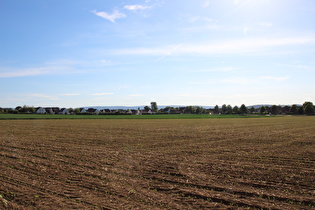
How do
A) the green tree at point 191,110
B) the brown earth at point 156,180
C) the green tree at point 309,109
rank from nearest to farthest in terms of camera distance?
the brown earth at point 156,180, the green tree at point 309,109, the green tree at point 191,110

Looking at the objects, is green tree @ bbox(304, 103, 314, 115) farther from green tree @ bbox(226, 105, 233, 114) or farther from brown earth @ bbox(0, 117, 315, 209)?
brown earth @ bbox(0, 117, 315, 209)

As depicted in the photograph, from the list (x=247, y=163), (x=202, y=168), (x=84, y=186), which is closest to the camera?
(x=84, y=186)

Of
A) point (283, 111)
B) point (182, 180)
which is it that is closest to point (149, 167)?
point (182, 180)

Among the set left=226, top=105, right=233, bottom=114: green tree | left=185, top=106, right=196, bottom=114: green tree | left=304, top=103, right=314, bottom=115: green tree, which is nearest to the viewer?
left=304, top=103, right=314, bottom=115: green tree

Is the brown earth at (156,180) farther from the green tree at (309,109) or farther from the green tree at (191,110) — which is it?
the green tree at (191,110)

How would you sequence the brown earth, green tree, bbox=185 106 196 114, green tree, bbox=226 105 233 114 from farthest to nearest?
green tree, bbox=185 106 196 114 < green tree, bbox=226 105 233 114 < the brown earth

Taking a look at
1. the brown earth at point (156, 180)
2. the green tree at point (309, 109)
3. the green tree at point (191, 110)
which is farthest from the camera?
the green tree at point (191, 110)

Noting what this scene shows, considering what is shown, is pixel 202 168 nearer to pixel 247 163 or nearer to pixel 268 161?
pixel 247 163

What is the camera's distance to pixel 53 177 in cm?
923

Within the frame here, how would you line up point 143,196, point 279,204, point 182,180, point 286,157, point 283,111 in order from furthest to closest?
point 283,111
point 286,157
point 182,180
point 143,196
point 279,204

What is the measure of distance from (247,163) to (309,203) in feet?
15.3

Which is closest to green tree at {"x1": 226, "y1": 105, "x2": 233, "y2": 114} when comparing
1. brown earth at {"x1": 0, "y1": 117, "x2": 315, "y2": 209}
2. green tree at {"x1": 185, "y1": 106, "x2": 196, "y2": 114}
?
green tree at {"x1": 185, "y1": 106, "x2": 196, "y2": 114}

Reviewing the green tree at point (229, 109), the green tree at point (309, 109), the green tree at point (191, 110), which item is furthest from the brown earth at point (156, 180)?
the green tree at point (191, 110)

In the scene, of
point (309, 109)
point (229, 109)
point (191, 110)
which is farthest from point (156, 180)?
point (229, 109)
